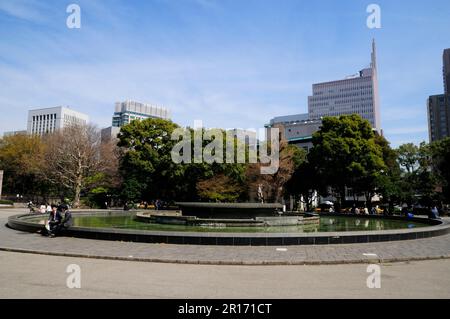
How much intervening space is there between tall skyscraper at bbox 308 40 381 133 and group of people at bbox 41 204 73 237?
13807 cm

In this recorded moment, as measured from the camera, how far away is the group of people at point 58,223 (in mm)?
14297

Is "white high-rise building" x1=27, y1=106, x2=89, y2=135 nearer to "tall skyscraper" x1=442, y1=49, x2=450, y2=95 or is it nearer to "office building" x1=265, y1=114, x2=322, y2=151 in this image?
"office building" x1=265, y1=114, x2=322, y2=151

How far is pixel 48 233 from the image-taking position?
14398 millimetres

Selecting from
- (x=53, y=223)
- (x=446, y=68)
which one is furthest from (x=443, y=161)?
(x=446, y=68)

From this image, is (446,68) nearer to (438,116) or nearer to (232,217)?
(438,116)

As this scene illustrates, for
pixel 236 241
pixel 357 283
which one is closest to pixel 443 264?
pixel 357 283

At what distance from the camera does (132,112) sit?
174875mm

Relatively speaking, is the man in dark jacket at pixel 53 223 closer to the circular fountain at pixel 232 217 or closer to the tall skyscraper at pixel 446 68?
the circular fountain at pixel 232 217

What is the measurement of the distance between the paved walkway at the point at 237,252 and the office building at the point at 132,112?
534ft

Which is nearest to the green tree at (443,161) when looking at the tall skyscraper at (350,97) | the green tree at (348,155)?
the green tree at (348,155)

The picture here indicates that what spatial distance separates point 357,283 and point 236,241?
555 centimetres

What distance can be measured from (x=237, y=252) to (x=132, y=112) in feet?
566

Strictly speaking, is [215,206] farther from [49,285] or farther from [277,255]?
[49,285]

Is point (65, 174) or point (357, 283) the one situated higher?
point (65, 174)
